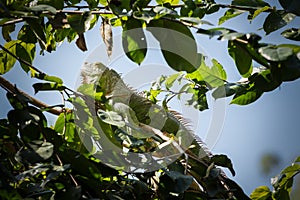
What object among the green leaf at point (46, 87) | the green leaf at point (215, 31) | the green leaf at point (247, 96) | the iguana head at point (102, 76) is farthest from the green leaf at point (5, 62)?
the green leaf at point (215, 31)

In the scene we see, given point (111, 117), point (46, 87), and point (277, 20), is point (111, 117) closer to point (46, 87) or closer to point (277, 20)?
point (46, 87)

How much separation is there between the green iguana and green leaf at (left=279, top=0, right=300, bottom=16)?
0.31 metres

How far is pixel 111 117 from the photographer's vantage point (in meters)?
0.90

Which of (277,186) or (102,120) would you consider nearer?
(102,120)

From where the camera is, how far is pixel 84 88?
968 mm

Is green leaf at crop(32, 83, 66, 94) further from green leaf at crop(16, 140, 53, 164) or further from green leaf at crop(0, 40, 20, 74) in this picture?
green leaf at crop(0, 40, 20, 74)

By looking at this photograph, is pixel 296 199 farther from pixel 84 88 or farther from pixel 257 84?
pixel 84 88

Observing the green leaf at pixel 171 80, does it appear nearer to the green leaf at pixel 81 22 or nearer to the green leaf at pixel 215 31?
the green leaf at pixel 81 22

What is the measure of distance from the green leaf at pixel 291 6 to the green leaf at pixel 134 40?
0.26 meters

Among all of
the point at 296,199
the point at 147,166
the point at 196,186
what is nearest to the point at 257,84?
the point at 147,166

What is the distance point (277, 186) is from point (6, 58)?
0.70 m

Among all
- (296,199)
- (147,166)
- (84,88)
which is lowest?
(296,199)

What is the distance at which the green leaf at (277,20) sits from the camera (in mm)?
834

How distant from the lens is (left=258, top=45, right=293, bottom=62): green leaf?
64 cm
